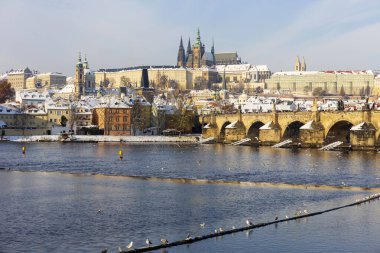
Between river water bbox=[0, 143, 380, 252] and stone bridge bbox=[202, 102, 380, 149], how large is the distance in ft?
45.1

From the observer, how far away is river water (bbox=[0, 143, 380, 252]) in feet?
83.2

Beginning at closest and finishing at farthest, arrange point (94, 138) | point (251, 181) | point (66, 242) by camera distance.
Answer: point (66, 242), point (251, 181), point (94, 138)

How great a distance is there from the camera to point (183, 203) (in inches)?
1346

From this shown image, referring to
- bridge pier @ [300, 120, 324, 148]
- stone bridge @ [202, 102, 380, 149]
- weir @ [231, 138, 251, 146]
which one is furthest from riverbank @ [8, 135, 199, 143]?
bridge pier @ [300, 120, 324, 148]

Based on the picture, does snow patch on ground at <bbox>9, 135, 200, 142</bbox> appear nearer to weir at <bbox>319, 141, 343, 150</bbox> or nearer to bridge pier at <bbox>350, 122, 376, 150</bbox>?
weir at <bbox>319, 141, 343, 150</bbox>

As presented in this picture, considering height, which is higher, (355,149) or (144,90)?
(144,90)

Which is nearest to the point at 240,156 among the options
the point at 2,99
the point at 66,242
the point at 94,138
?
the point at 94,138

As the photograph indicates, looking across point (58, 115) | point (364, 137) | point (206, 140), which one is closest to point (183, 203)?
point (364, 137)

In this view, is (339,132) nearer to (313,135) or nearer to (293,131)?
(313,135)

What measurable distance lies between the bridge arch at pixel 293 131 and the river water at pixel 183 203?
93.3ft

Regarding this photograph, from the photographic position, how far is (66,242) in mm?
25078

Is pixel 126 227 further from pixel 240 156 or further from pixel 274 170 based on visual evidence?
pixel 240 156

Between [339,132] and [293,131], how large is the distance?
8958 mm

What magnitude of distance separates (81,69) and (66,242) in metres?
174
